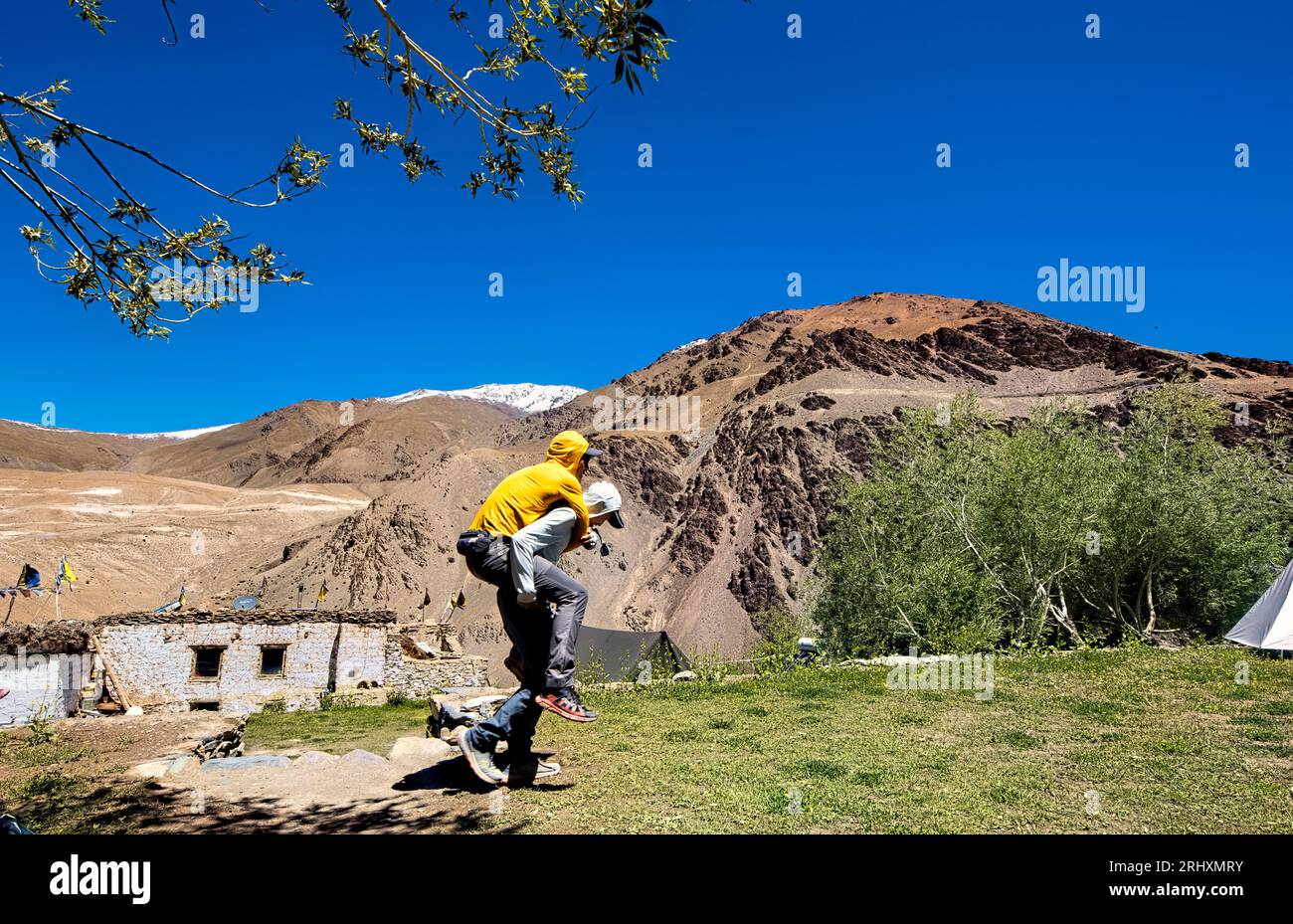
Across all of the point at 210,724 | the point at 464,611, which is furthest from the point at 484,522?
the point at 464,611

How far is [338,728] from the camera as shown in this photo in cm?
1670

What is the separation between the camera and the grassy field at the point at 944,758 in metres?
4.36

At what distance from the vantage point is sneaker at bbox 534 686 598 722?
16.6ft

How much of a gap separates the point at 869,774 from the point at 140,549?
7959cm

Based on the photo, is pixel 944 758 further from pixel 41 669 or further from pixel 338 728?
pixel 41 669

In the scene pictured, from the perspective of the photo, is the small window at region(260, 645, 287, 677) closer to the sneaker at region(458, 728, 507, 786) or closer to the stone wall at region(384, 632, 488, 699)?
the stone wall at region(384, 632, 488, 699)

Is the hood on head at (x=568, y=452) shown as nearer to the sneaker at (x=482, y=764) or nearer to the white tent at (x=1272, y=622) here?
the sneaker at (x=482, y=764)

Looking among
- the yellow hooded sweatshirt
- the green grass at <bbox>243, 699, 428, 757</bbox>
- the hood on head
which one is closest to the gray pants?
the yellow hooded sweatshirt

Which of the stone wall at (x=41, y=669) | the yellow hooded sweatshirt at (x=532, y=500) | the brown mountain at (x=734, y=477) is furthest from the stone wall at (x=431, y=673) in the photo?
the brown mountain at (x=734, y=477)

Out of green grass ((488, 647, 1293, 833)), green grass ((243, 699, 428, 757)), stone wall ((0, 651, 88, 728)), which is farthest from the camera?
stone wall ((0, 651, 88, 728))

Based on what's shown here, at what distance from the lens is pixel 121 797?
5.05m

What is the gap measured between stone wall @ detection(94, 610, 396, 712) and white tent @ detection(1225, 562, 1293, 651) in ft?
75.6

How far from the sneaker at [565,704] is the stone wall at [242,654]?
2076 cm
